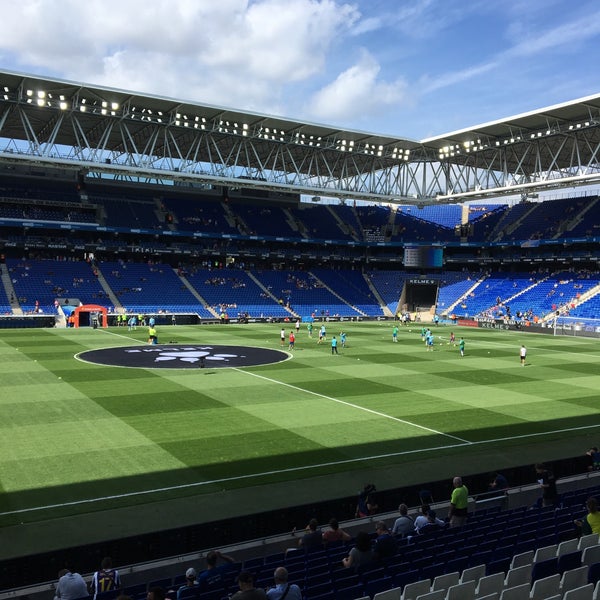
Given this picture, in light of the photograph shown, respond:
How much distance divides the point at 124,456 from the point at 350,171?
6152cm

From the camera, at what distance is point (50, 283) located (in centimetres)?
6356

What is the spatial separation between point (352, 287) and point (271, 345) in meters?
39.5

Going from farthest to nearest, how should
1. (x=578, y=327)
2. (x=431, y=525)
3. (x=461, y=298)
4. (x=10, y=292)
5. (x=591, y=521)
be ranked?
(x=461, y=298), (x=10, y=292), (x=578, y=327), (x=431, y=525), (x=591, y=521)

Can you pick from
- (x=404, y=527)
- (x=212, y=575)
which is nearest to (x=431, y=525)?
(x=404, y=527)

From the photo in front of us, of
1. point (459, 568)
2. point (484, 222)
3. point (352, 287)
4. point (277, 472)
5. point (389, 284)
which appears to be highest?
point (484, 222)

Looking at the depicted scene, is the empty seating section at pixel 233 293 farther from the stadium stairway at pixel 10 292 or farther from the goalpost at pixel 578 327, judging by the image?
the goalpost at pixel 578 327

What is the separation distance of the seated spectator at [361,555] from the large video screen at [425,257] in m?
72.8

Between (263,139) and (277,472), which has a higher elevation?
(263,139)

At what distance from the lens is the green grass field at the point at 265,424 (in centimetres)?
1631

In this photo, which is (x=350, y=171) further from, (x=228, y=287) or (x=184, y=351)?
(x=184, y=351)

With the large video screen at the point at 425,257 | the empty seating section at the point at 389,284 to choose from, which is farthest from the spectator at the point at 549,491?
the large video screen at the point at 425,257

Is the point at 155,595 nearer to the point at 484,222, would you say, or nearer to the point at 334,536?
the point at 334,536

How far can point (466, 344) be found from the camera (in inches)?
1941

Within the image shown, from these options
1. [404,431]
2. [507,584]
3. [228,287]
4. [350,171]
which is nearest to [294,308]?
[228,287]
